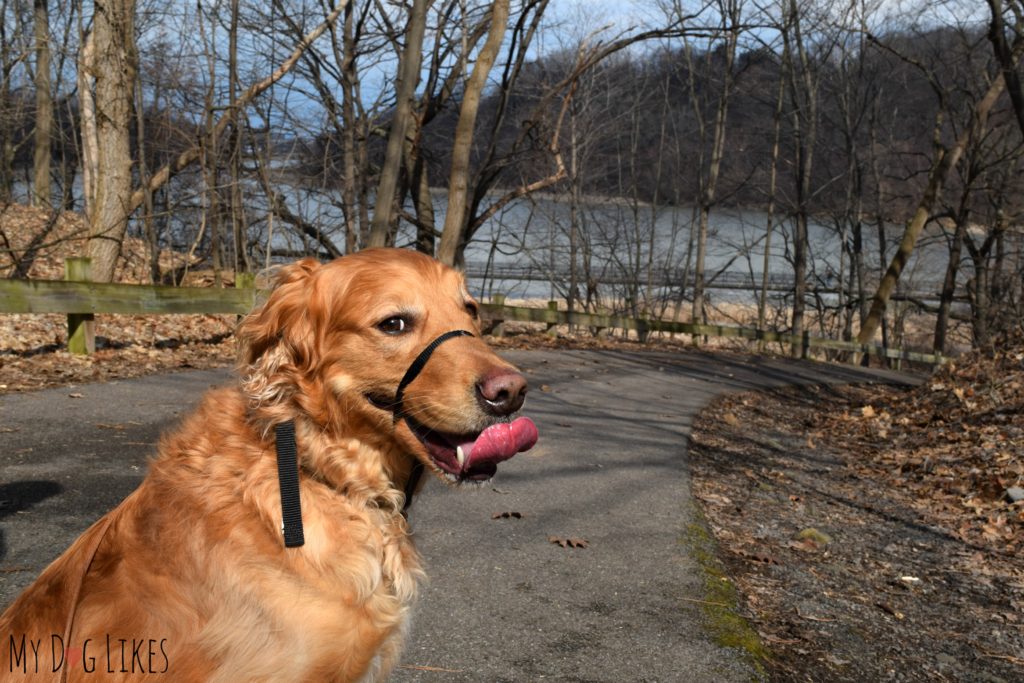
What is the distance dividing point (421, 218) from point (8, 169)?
44.7 ft

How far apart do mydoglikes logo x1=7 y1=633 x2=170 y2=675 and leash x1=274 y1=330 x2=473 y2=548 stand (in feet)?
1.44

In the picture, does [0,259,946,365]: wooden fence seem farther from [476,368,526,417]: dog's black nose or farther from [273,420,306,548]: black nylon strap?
[476,368,526,417]: dog's black nose

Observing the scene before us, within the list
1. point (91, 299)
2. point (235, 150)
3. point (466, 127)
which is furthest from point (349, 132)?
point (91, 299)

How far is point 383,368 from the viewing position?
2.80 m

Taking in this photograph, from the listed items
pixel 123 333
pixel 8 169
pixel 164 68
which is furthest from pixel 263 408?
pixel 8 169

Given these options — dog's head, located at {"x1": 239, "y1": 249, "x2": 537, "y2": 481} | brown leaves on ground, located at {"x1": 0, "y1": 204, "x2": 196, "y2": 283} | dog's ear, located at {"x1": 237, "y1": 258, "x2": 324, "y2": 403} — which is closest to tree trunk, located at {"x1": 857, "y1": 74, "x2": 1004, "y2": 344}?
brown leaves on ground, located at {"x1": 0, "y1": 204, "x2": 196, "y2": 283}

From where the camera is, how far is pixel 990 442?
30.6 ft

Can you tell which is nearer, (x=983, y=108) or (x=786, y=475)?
(x=786, y=475)

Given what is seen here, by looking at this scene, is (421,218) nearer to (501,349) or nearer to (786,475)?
(501,349)

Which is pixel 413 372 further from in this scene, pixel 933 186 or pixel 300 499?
pixel 933 186

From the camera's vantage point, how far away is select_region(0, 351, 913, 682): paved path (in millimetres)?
3883

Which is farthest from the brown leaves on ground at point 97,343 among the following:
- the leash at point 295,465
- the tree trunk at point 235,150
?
the leash at point 295,465

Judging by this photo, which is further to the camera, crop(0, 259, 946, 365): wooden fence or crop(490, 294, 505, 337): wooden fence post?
crop(490, 294, 505, 337): wooden fence post

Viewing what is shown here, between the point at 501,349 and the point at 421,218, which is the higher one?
the point at 421,218
